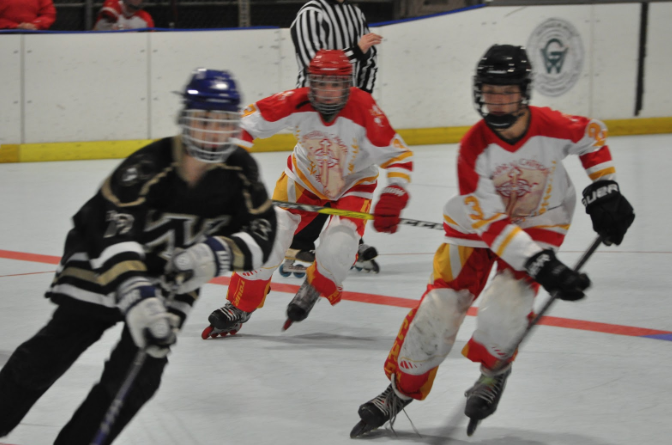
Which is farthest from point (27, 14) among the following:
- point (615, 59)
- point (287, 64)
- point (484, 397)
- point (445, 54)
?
point (484, 397)

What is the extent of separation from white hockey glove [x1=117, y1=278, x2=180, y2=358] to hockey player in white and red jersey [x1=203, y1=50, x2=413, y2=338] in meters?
1.56

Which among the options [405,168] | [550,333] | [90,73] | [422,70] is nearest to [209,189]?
[405,168]

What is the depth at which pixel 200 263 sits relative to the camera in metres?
2.21

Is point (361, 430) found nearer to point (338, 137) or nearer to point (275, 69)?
point (338, 137)

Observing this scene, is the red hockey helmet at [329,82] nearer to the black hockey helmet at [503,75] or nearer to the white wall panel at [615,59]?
the black hockey helmet at [503,75]

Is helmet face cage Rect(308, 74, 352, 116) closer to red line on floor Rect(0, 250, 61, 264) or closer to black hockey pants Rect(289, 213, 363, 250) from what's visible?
black hockey pants Rect(289, 213, 363, 250)

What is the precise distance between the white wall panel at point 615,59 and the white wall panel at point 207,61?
3.60 m

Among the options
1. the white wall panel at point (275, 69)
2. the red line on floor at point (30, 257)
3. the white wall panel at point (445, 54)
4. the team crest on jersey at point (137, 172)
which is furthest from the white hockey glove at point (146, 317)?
the white wall panel at point (445, 54)

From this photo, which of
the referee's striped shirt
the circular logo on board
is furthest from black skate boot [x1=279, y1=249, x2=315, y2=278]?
the circular logo on board

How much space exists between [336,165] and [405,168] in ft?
1.04

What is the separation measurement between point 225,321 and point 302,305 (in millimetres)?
329

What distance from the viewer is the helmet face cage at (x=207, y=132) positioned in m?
2.22

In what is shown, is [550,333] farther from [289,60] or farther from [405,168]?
[289,60]

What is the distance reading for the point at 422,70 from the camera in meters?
9.52
